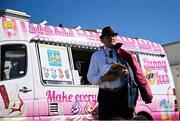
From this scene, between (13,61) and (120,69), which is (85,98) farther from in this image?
(120,69)

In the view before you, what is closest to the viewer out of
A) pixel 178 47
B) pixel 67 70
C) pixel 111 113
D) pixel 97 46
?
pixel 111 113

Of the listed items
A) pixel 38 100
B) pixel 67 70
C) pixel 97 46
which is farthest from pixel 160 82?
pixel 38 100

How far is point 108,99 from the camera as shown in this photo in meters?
5.28

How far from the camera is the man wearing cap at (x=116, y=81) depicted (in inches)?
206

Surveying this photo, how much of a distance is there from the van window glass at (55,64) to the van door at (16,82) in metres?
0.35

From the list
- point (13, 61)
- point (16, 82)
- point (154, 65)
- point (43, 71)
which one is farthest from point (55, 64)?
point (154, 65)

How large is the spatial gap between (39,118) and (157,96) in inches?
151

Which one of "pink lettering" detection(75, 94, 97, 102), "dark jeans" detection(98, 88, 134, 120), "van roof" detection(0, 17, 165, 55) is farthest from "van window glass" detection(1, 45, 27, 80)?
"dark jeans" detection(98, 88, 134, 120)

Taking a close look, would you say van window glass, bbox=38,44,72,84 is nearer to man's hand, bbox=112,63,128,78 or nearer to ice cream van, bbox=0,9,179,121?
ice cream van, bbox=0,9,179,121

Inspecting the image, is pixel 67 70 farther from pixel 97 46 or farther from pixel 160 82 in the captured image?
pixel 160 82

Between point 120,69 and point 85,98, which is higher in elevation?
point 120,69

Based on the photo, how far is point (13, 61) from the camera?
8789 millimetres

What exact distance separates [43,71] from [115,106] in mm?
3776

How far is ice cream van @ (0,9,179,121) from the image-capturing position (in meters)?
8.42
